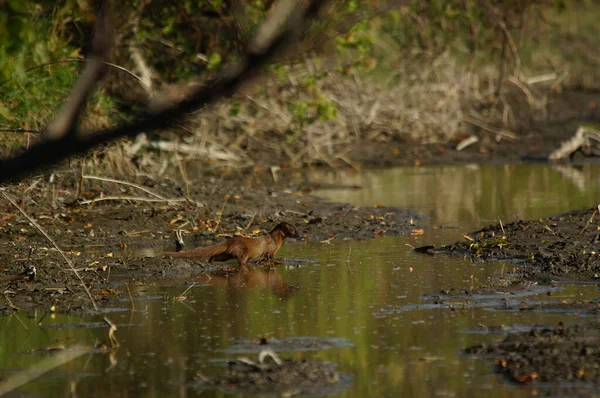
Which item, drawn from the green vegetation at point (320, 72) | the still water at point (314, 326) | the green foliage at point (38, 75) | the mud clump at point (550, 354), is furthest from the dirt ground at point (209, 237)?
the green vegetation at point (320, 72)

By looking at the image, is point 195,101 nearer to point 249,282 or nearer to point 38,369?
point 38,369

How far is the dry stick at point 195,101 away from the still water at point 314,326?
7.76 feet

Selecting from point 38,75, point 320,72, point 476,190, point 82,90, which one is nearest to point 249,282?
point 38,75

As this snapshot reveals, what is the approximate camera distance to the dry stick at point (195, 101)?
A: 11.5ft

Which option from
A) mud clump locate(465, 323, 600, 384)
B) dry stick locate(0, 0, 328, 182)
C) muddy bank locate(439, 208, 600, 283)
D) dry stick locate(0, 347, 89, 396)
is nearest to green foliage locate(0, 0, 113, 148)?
dry stick locate(0, 347, 89, 396)

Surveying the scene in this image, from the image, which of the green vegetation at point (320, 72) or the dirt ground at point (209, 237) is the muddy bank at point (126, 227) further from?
the green vegetation at point (320, 72)

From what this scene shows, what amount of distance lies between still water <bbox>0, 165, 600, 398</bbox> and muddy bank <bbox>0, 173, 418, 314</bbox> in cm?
37

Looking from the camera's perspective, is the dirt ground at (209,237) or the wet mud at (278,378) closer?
the wet mud at (278,378)

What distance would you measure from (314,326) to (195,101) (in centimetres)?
394

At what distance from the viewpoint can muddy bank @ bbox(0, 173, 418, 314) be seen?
29.4 feet

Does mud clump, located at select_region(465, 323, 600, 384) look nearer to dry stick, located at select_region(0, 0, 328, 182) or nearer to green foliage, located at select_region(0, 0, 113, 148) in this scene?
dry stick, located at select_region(0, 0, 328, 182)

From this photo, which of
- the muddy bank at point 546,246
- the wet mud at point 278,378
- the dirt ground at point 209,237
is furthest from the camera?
the muddy bank at point 546,246

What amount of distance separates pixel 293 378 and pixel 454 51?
18.6 metres

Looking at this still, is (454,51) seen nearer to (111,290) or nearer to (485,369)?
(111,290)
